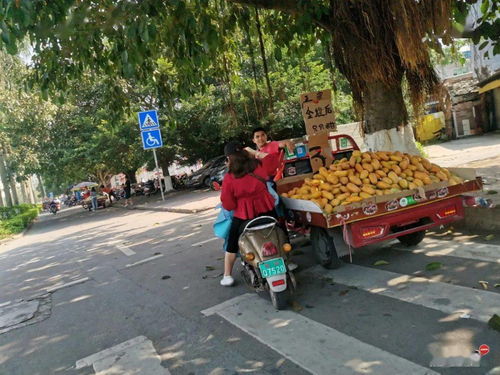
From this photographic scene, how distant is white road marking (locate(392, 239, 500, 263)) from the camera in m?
4.93

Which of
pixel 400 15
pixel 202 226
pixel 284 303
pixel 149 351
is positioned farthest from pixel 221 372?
pixel 202 226

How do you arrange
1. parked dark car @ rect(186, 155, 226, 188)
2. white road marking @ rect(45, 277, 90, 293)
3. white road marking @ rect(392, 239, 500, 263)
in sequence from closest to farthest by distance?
white road marking @ rect(392, 239, 500, 263) < white road marking @ rect(45, 277, 90, 293) < parked dark car @ rect(186, 155, 226, 188)

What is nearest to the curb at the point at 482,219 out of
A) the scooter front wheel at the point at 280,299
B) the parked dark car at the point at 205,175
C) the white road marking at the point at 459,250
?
the white road marking at the point at 459,250

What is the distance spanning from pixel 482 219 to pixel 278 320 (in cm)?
374

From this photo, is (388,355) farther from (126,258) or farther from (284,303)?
(126,258)

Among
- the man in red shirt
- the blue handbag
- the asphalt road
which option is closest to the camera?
the asphalt road

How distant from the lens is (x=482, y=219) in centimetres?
617

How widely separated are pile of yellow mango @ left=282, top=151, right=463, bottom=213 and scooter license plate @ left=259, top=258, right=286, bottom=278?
0.86m

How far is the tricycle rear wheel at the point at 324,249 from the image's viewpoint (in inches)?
209

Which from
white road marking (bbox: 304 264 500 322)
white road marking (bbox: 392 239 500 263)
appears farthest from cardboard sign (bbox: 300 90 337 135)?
white road marking (bbox: 304 264 500 322)

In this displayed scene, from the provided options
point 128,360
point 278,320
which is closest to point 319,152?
point 278,320

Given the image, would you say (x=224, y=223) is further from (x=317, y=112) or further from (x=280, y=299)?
(x=317, y=112)

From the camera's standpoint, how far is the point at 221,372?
3.30 metres

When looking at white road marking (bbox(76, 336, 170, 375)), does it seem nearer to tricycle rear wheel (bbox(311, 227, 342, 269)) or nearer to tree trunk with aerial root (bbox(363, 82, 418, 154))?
tricycle rear wheel (bbox(311, 227, 342, 269))
